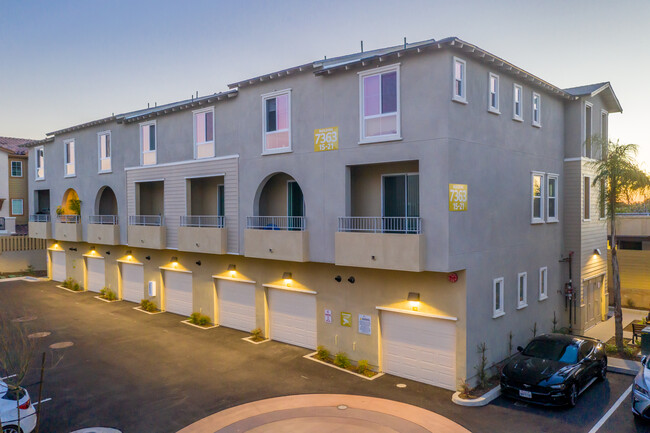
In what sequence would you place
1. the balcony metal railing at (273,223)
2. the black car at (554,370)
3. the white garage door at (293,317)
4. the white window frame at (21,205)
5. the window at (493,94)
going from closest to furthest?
the black car at (554,370) < the window at (493,94) < the white garage door at (293,317) < the balcony metal railing at (273,223) < the white window frame at (21,205)

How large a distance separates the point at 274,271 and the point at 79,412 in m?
7.76

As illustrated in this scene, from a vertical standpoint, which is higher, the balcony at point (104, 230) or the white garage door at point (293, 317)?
the balcony at point (104, 230)

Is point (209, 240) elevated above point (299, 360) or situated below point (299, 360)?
above

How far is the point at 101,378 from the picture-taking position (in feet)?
44.9

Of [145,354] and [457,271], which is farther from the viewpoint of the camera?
[145,354]

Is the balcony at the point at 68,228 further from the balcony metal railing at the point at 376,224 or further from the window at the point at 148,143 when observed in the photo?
the balcony metal railing at the point at 376,224

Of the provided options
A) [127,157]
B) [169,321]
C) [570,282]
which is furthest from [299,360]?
[127,157]

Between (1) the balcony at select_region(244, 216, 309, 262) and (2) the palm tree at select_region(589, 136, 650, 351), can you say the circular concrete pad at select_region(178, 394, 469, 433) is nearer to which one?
(1) the balcony at select_region(244, 216, 309, 262)

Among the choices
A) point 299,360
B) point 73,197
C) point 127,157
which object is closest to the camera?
point 299,360

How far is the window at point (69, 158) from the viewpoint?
26969 mm

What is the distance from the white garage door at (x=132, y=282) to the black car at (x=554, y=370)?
1866cm

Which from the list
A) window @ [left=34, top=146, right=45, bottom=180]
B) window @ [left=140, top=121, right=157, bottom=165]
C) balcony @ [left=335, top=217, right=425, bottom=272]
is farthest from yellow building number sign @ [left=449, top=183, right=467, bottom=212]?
window @ [left=34, top=146, right=45, bottom=180]

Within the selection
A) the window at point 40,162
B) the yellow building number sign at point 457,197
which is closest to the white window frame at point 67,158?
the window at point 40,162

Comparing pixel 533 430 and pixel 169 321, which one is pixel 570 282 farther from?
pixel 169 321
